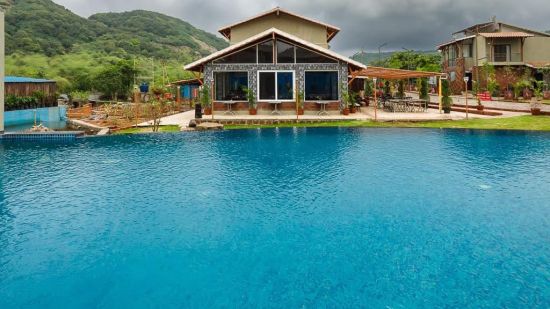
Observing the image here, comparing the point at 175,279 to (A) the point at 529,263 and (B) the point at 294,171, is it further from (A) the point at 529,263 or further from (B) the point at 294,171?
(B) the point at 294,171

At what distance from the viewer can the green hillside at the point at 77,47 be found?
54.9 m

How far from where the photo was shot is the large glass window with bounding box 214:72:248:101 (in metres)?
29.1

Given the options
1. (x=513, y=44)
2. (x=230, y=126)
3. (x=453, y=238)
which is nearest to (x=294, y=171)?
(x=453, y=238)

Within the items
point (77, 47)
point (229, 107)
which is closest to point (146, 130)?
point (229, 107)

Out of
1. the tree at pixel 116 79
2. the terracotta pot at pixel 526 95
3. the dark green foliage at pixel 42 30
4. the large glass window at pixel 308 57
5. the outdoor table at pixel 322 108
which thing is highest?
the dark green foliage at pixel 42 30

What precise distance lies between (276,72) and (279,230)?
20.5 meters

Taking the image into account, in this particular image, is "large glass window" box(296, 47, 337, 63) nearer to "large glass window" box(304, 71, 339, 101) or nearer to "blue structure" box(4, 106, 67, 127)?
"large glass window" box(304, 71, 339, 101)

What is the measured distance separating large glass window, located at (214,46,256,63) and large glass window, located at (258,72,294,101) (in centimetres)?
121

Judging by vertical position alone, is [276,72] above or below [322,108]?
above

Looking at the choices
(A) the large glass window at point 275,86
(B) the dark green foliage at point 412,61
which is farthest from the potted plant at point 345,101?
(B) the dark green foliage at point 412,61

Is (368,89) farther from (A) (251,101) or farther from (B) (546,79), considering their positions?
(B) (546,79)

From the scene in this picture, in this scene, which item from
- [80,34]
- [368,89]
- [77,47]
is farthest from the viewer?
[80,34]

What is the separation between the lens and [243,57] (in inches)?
1121

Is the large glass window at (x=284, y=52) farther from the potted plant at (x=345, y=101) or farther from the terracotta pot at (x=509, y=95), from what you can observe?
the terracotta pot at (x=509, y=95)
